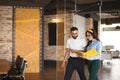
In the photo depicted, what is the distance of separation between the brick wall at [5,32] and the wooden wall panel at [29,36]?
0.22m

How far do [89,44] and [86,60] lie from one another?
33cm

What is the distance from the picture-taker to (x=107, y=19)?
1556 cm

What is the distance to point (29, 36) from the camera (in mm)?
8758

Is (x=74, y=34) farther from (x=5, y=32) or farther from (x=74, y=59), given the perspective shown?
(x=5, y=32)

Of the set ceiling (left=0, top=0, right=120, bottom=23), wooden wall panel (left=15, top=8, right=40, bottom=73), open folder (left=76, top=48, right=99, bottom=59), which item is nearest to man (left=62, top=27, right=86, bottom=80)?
open folder (left=76, top=48, right=99, bottom=59)

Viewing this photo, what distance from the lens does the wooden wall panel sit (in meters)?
8.64

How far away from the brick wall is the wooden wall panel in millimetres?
215

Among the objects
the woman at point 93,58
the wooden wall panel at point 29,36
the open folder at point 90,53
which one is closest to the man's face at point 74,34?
the woman at point 93,58

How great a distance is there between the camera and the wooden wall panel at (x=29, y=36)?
8641 millimetres

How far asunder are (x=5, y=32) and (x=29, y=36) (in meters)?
0.76

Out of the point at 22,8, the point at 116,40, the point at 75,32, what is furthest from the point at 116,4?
the point at 116,40

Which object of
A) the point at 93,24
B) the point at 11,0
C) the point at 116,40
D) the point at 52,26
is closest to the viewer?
the point at 11,0

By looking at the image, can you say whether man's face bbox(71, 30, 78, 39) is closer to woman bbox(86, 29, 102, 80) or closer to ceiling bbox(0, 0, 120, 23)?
woman bbox(86, 29, 102, 80)

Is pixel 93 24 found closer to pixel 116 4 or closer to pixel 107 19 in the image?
pixel 107 19
